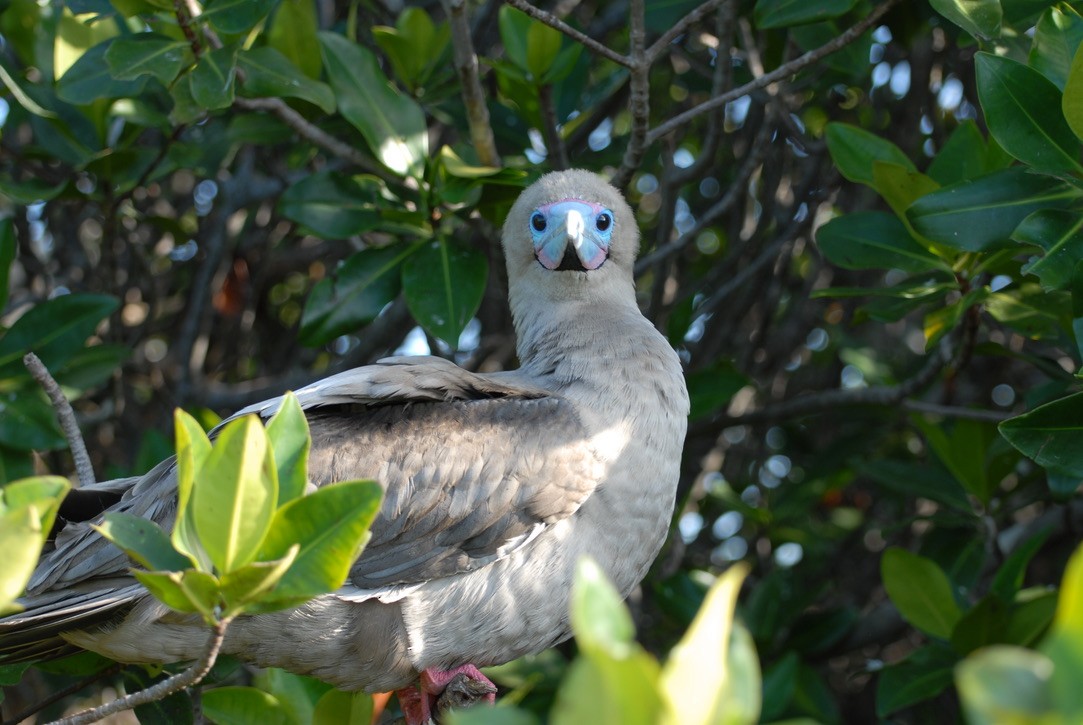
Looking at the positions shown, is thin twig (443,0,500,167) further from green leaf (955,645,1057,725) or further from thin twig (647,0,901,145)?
green leaf (955,645,1057,725)

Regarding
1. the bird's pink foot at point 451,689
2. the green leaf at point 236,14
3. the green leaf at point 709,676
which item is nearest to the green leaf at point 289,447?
the green leaf at point 709,676

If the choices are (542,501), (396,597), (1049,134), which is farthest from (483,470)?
(1049,134)

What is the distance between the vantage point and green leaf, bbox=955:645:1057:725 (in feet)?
4.05

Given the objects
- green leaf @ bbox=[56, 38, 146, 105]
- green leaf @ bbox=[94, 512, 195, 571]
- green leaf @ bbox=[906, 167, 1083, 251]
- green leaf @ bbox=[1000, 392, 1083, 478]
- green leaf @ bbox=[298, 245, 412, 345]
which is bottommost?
green leaf @ bbox=[1000, 392, 1083, 478]

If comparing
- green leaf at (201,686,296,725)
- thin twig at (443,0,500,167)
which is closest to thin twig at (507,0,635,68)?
thin twig at (443,0,500,167)

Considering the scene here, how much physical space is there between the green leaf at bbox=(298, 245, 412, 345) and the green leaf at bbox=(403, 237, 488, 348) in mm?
117

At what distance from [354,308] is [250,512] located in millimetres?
2134

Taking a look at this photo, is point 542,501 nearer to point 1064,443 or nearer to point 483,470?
point 483,470

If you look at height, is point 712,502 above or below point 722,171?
below

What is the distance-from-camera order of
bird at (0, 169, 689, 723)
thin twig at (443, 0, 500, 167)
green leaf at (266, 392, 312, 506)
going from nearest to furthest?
1. green leaf at (266, 392, 312, 506)
2. bird at (0, 169, 689, 723)
3. thin twig at (443, 0, 500, 167)

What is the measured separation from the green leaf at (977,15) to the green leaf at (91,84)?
105 inches

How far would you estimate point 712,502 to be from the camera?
585 cm

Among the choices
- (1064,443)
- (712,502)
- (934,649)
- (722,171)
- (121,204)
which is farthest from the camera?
(722,171)

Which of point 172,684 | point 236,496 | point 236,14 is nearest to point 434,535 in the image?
point 172,684
